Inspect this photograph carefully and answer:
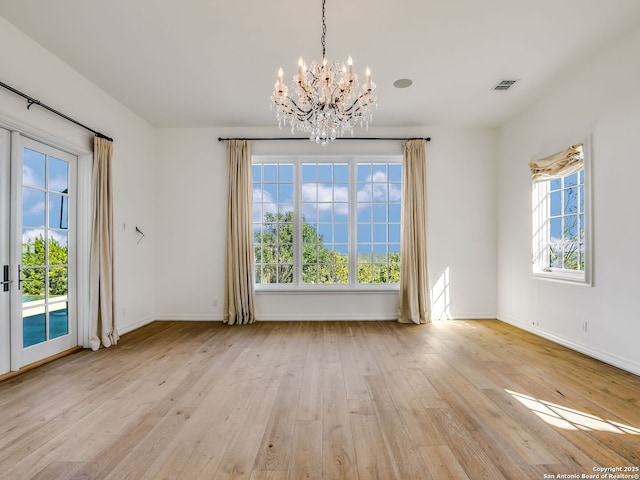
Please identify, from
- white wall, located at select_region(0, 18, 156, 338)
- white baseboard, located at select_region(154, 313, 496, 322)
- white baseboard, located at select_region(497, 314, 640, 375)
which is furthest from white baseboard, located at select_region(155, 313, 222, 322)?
white baseboard, located at select_region(497, 314, 640, 375)

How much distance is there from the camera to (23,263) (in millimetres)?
3219

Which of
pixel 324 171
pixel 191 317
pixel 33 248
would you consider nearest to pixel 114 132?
pixel 33 248

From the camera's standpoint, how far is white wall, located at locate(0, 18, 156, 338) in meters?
3.02

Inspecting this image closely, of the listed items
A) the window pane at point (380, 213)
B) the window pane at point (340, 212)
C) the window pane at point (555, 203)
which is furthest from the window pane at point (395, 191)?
the window pane at point (555, 203)

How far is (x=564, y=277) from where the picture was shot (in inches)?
156

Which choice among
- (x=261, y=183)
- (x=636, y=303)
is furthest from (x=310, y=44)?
(x=636, y=303)

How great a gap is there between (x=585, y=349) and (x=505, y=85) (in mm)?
3293

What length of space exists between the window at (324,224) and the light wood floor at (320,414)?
173 cm

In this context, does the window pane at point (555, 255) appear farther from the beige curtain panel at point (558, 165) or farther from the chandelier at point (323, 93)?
the chandelier at point (323, 93)

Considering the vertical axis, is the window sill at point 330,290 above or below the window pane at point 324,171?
below

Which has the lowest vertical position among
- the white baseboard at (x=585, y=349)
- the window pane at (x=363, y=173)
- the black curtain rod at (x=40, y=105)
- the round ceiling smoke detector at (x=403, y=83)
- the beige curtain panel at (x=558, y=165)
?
the white baseboard at (x=585, y=349)

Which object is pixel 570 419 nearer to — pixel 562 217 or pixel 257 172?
pixel 562 217

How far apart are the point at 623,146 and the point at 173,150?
6.01m

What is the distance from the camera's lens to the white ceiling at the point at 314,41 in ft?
8.95
